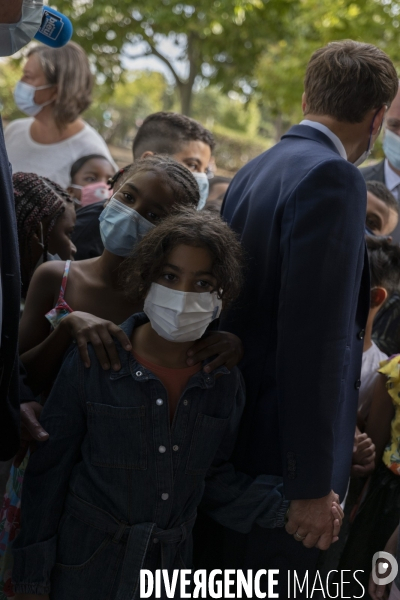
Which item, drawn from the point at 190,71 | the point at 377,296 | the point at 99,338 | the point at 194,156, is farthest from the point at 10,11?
the point at 190,71

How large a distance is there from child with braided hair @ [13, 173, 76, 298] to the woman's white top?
1447 mm

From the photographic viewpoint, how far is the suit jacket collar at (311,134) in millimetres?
2504

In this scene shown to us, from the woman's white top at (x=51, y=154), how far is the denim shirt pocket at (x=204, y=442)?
2.62 meters

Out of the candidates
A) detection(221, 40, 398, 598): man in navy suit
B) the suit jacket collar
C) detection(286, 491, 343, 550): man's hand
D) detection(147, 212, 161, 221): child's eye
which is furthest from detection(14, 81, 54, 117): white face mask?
detection(286, 491, 343, 550): man's hand

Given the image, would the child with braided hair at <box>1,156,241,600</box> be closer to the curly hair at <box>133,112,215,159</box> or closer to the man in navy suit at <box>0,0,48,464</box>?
the man in navy suit at <box>0,0,48,464</box>

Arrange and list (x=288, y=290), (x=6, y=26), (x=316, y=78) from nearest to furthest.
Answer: (x=6, y=26)
(x=288, y=290)
(x=316, y=78)

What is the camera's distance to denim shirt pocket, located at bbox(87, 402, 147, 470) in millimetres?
2252

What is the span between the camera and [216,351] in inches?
92.4

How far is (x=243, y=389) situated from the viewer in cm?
245

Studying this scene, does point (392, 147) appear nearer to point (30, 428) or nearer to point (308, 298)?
point (308, 298)

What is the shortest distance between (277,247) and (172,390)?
605mm

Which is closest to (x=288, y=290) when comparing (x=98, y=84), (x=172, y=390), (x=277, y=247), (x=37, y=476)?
(x=277, y=247)

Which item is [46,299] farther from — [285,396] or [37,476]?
[285,396]

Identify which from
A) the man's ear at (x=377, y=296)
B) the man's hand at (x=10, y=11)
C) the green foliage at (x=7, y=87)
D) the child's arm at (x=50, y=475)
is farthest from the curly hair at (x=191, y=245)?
the green foliage at (x=7, y=87)
